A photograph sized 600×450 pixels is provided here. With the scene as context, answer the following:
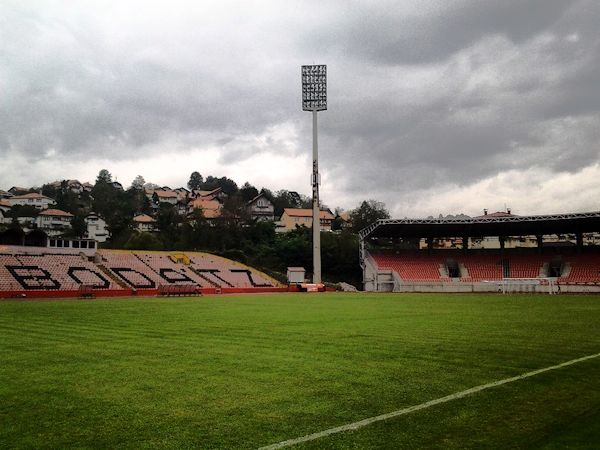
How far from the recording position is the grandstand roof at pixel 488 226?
190 ft

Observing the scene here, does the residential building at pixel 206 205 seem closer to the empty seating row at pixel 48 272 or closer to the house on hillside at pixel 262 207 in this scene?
the house on hillside at pixel 262 207

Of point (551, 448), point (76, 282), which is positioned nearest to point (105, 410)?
point (551, 448)

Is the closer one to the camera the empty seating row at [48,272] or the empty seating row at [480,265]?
the empty seating row at [48,272]

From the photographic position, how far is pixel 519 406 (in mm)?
7234

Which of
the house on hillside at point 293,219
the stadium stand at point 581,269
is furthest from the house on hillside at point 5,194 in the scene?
the stadium stand at point 581,269

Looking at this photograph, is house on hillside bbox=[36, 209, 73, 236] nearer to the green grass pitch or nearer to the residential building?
the residential building

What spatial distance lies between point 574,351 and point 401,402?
6.58 m

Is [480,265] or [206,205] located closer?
[480,265]

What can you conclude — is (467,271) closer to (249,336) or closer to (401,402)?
(249,336)

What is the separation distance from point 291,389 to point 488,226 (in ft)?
200

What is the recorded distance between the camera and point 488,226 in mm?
64688

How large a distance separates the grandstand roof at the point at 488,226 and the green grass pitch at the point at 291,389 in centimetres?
4594

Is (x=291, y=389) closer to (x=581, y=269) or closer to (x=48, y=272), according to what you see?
(x=48, y=272)

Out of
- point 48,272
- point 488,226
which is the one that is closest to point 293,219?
point 488,226
